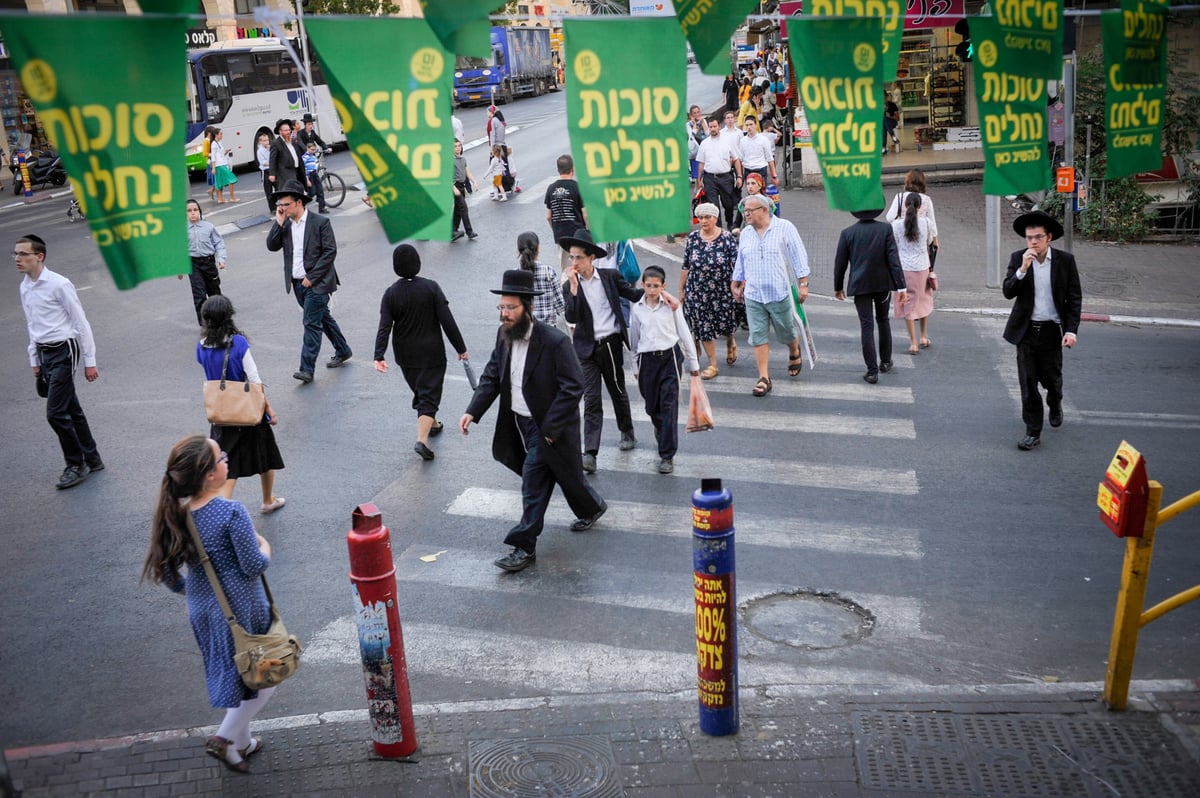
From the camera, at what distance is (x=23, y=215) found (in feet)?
97.2

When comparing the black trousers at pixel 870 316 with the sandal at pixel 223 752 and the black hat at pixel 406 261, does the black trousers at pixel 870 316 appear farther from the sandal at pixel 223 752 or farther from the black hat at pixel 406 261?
the sandal at pixel 223 752

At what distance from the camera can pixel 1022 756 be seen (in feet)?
18.3

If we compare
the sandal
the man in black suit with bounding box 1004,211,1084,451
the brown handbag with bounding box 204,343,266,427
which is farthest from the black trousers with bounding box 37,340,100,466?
the man in black suit with bounding box 1004,211,1084,451

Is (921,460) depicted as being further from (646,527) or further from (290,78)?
(290,78)

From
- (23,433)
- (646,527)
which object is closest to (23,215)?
(23,433)

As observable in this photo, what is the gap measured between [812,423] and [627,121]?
5.64m

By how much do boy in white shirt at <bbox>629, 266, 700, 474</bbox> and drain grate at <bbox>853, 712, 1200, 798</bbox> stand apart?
4.05 m

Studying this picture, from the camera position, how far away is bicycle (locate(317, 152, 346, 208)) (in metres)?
25.5

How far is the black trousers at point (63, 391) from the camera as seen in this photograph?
32.3 ft

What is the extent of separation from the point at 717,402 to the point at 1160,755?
6497 mm

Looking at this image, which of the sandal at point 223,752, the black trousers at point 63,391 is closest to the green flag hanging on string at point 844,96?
the sandal at point 223,752

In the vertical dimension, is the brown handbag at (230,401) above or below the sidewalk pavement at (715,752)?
above

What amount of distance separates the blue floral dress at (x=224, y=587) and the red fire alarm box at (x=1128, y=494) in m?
4.29

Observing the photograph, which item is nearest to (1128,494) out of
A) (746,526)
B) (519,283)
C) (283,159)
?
(746,526)
